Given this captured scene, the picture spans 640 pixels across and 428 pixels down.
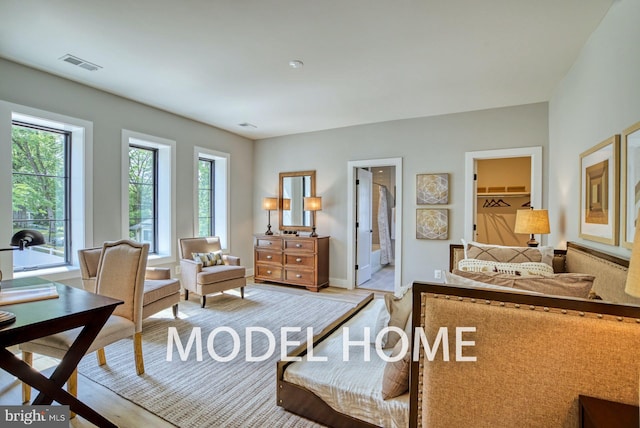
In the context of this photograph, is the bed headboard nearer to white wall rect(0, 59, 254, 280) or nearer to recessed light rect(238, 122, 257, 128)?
recessed light rect(238, 122, 257, 128)

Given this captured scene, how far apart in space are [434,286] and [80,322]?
181 cm

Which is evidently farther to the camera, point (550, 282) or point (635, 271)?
point (550, 282)

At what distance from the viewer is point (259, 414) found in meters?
1.89

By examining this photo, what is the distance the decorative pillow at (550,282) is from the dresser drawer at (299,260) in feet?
11.5

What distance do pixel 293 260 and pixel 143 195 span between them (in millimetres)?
2447

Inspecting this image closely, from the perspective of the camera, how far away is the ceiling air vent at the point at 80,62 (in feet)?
9.34

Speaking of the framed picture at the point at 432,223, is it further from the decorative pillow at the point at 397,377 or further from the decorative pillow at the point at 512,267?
the decorative pillow at the point at 397,377

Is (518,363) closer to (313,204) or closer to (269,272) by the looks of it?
(313,204)

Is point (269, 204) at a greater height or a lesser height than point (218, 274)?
greater

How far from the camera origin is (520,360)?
1.10 meters

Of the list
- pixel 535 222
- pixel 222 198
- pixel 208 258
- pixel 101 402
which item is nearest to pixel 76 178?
pixel 208 258

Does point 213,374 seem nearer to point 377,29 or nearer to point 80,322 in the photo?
point 80,322

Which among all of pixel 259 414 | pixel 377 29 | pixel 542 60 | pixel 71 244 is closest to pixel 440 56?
pixel 377 29

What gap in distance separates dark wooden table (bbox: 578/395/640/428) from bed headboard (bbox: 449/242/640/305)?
3.01 ft
